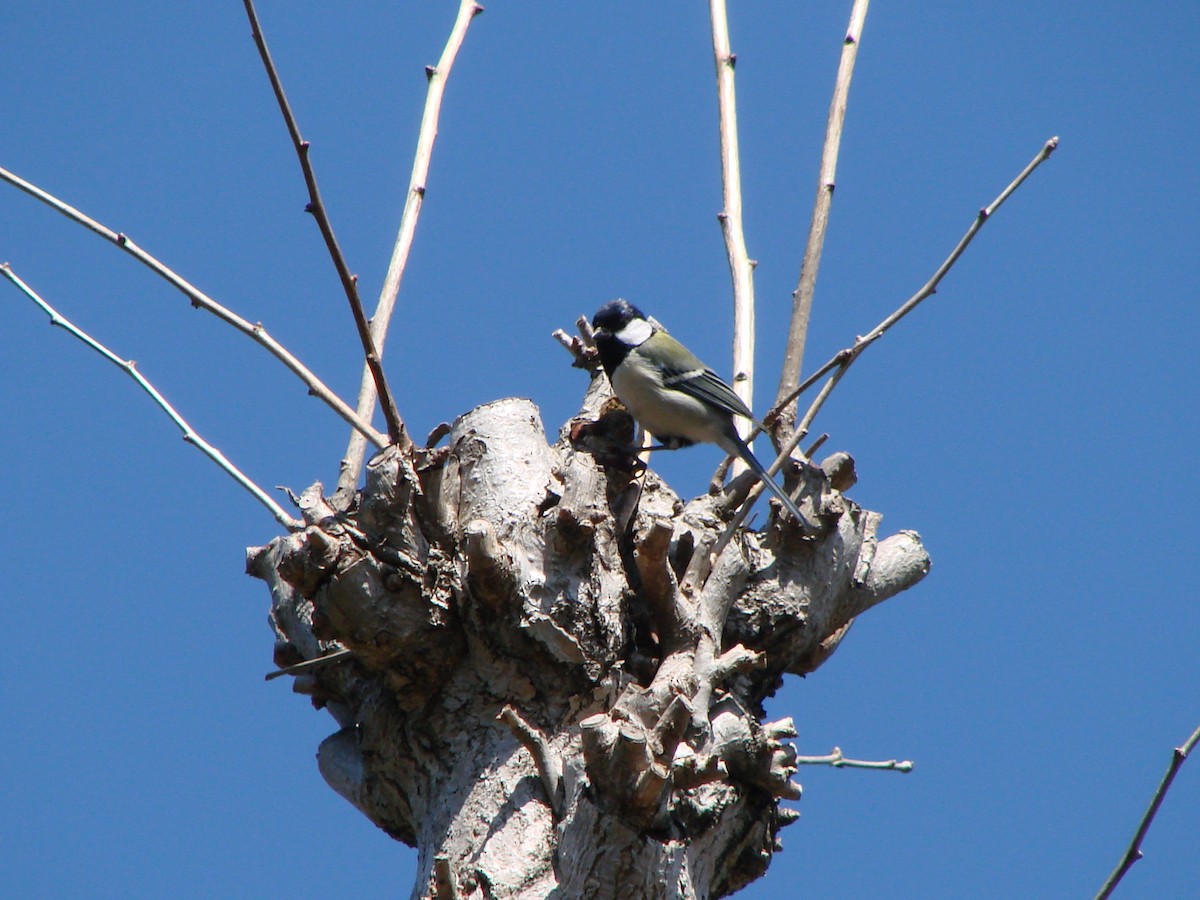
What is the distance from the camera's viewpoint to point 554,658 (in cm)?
244

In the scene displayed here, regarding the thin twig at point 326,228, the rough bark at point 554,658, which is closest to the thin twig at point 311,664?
the rough bark at point 554,658

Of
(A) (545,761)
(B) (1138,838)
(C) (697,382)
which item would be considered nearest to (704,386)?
(C) (697,382)

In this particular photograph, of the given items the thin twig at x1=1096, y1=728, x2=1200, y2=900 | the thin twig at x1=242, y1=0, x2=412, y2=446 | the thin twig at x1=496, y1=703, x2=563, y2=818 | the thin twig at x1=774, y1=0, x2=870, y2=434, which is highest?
the thin twig at x1=774, y1=0, x2=870, y2=434

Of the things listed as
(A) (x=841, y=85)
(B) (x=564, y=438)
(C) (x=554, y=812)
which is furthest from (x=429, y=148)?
(C) (x=554, y=812)

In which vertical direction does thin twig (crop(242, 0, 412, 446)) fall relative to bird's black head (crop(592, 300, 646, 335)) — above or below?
below

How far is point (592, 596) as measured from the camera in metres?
2.53

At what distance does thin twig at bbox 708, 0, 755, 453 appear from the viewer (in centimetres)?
374

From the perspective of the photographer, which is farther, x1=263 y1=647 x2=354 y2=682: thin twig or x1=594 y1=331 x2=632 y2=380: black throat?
x1=594 y1=331 x2=632 y2=380: black throat

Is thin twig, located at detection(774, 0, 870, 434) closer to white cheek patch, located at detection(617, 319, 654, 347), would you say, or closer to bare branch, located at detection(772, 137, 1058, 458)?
bare branch, located at detection(772, 137, 1058, 458)

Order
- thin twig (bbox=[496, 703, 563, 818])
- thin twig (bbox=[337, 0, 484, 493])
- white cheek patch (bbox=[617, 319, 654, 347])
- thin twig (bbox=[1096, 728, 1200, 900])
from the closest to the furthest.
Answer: thin twig (bbox=[1096, 728, 1200, 900]) → thin twig (bbox=[496, 703, 563, 818]) → thin twig (bbox=[337, 0, 484, 493]) → white cheek patch (bbox=[617, 319, 654, 347])

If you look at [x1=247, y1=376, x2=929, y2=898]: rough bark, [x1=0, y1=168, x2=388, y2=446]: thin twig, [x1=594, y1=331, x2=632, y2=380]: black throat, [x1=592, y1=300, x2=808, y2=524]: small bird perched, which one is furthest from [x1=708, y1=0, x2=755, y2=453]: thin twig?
[x1=0, y1=168, x2=388, y2=446]: thin twig

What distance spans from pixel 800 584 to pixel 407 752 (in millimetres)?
1090

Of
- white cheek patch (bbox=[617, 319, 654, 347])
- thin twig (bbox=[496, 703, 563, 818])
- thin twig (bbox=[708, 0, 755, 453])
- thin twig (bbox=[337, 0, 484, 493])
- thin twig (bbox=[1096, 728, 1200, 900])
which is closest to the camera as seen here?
thin twig (bbox=[1096, 728, 1200, 900])

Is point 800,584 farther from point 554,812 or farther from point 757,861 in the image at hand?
point 554,812
